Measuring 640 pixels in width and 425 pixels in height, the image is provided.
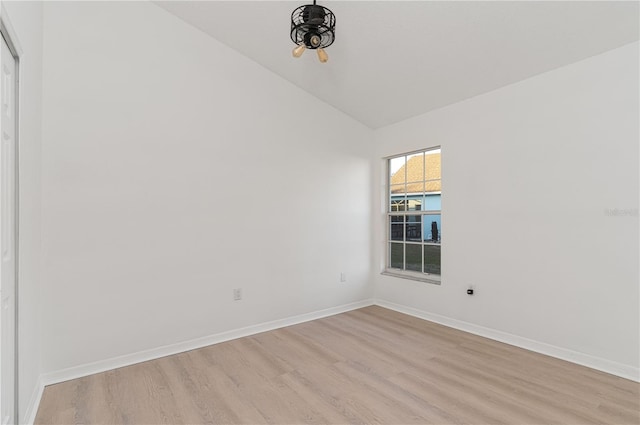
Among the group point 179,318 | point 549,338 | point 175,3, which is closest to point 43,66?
point 175,3

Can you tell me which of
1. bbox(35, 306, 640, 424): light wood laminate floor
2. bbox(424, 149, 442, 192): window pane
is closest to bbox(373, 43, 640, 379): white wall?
bbox(424, 149, 442, 192): window pane

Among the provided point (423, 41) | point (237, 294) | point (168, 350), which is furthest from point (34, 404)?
point (423, 41)

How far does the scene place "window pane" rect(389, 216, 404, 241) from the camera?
4660 millimetres

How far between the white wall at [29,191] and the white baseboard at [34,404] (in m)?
0.01

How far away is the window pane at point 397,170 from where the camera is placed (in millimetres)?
4645

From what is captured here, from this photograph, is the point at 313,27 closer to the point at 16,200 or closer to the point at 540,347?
the point at 16,200

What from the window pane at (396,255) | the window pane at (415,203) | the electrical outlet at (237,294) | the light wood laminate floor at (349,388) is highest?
the window pane at (415,203)

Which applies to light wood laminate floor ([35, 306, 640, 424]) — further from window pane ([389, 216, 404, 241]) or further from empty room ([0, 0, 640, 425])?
window pane ([389, 216, 404, 241])

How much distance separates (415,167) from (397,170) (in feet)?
1.13

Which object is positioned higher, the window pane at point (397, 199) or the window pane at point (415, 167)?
the window pane at point (415, 167)

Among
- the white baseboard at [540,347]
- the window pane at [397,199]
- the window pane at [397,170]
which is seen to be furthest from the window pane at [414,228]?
the white baseboard at [540,347]

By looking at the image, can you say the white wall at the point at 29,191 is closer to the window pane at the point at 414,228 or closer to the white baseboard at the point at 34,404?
the white baseboard at the point at 34,404

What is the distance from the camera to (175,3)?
10.2 feet

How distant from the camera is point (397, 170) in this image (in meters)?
4.73
